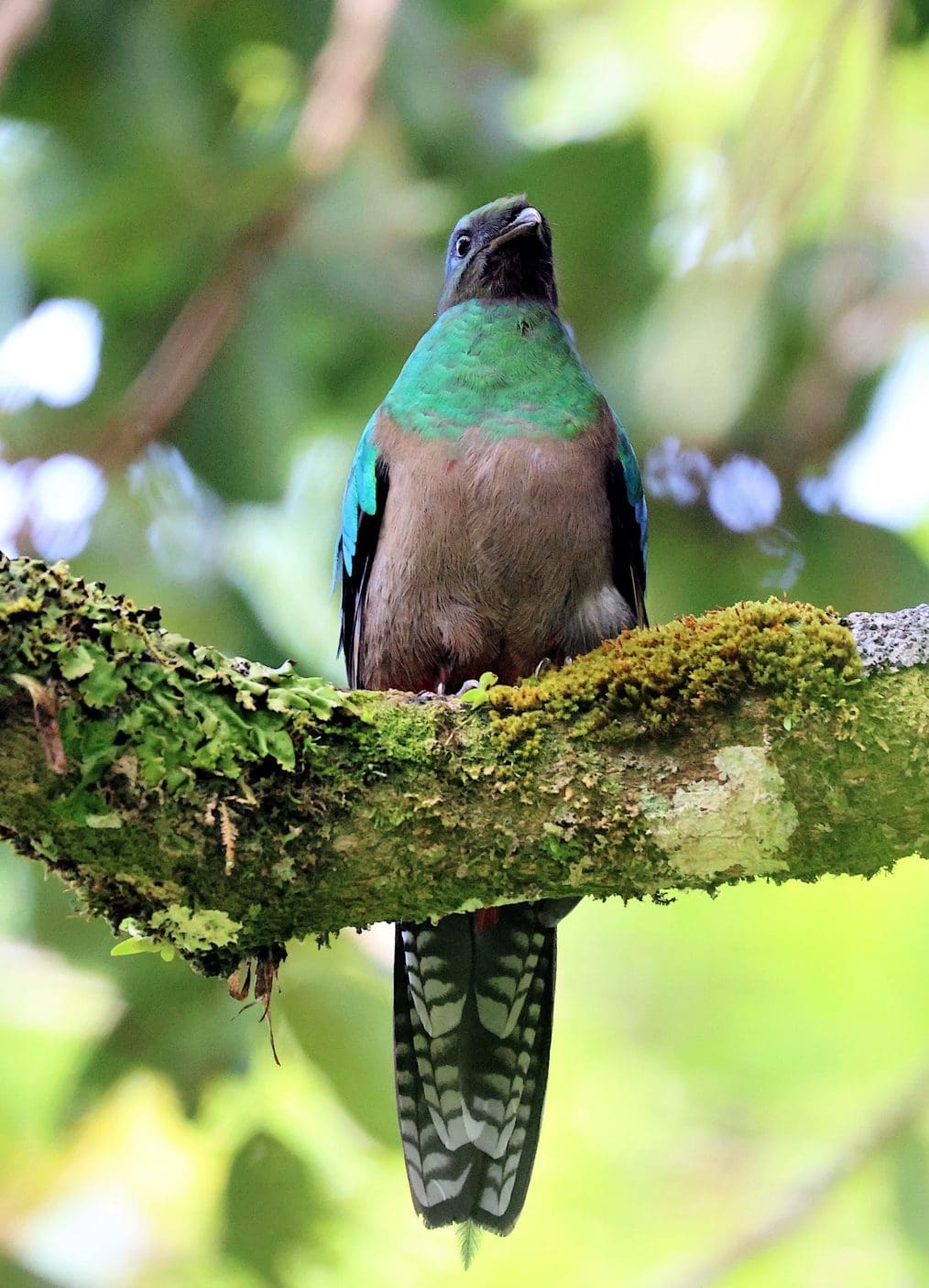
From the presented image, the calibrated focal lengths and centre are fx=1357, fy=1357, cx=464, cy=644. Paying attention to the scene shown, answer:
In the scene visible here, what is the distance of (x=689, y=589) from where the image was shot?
5.70 meters

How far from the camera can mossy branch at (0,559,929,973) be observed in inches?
110

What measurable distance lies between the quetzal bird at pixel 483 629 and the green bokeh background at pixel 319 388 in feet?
1.49

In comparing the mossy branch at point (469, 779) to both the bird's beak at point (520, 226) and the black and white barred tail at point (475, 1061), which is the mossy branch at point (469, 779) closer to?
the black and white barred tail at point (475, 1061)

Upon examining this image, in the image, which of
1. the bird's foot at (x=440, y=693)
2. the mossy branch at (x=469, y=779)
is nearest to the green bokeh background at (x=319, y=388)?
the bird's foot at (x=440, y=693)

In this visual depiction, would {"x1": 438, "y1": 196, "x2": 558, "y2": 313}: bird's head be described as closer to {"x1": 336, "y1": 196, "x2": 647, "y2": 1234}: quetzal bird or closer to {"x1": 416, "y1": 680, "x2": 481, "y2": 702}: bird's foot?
{"x1": 336, "y1": 196, "x2": 647, "y2": 1234}: quetzal bird

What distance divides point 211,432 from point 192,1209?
3372 millimetres

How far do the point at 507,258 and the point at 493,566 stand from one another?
62.9 inches

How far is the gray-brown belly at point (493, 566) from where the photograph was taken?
4.16m

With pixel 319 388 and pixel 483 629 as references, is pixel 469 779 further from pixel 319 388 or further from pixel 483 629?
pixel 319 388

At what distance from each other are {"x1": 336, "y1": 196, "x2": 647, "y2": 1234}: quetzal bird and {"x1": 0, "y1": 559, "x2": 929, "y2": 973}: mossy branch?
1.04 m

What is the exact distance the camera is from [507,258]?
5168 millimetres

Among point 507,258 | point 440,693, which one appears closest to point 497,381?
point 507,258

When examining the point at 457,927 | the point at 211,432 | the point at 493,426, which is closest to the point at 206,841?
the point at 457,927

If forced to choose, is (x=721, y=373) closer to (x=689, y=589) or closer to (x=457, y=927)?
(x=689, y=589)
